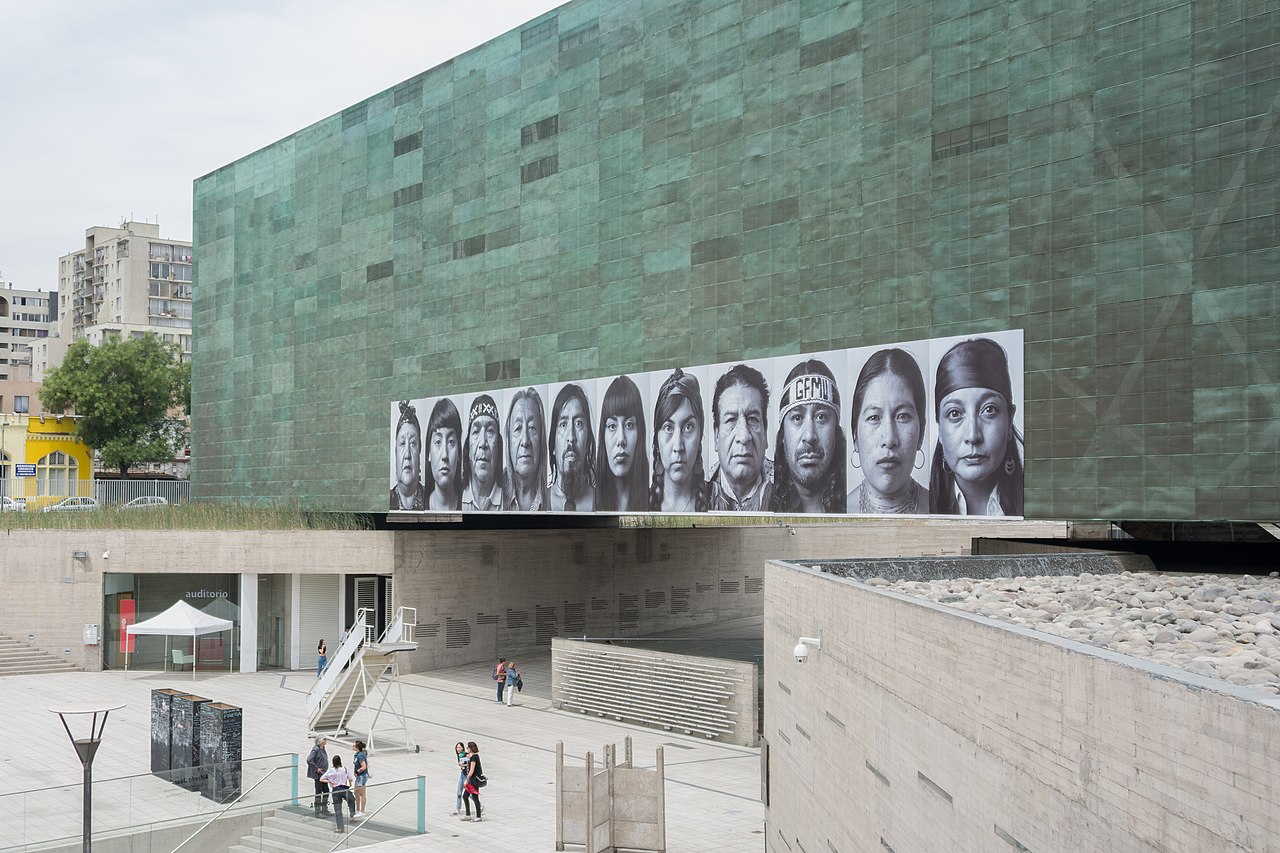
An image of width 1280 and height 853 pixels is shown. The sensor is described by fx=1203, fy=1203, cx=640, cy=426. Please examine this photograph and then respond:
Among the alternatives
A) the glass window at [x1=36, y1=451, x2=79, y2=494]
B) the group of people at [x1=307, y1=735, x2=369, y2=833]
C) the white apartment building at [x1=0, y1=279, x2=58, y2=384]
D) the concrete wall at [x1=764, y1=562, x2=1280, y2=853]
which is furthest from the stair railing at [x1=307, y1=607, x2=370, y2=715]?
the white apartment building at [x1=0, y1=279, x2=58, y2=384]

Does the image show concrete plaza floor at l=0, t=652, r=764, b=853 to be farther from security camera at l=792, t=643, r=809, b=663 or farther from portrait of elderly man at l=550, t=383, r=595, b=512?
security camera at l=792, t=643, r=809, b=663

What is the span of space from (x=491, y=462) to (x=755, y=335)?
1304 cm

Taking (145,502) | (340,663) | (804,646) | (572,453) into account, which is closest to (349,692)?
(340,663)

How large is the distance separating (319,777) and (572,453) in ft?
57.1

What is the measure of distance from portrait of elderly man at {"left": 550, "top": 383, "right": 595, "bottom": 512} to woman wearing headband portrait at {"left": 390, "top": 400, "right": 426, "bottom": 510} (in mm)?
7855

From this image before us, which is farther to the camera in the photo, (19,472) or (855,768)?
(19,472)

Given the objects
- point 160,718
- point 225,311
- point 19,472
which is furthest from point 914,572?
point 19,472

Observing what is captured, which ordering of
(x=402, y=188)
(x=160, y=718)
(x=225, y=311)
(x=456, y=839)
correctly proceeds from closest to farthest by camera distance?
1. (x=456, y=839)
2. (x=160, y=718)
3. (x=402, y=188)
4. (x=225, y=311)

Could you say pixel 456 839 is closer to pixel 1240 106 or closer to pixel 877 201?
pixel 877 201

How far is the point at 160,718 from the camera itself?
91.5 feet

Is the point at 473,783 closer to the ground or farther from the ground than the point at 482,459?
closer to the ground

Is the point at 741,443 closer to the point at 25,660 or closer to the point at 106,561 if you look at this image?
the point at 106,561

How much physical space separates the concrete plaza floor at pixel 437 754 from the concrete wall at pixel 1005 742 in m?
9.91

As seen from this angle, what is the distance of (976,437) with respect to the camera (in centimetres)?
2880
